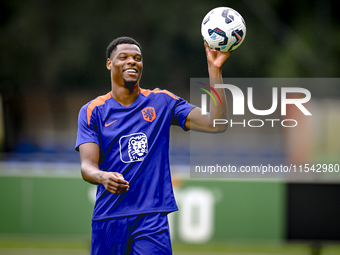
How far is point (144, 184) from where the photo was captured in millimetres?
3271

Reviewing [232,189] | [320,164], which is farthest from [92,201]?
[320,164]

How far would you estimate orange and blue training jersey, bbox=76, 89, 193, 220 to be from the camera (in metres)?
3.27

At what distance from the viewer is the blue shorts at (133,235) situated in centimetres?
321

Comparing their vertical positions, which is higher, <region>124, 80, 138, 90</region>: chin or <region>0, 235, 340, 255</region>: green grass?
<region>124, 80, 138, 90</region>: chin

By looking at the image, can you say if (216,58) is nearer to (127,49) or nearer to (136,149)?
(127,49)

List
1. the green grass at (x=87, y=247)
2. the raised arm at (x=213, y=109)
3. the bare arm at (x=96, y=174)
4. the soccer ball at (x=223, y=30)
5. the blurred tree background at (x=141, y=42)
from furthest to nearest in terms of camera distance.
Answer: the blurred tree background at (x=141, y=42) < the green grass at (x=87, y=247) < the soccer ball at (x=223, y=30) < the raised arm at (x=213, y=109) < the bare arm at (x=96, y=174)

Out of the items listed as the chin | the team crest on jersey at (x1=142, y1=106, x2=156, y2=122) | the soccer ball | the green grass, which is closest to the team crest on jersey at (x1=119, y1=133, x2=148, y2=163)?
the team crest on jersey at (x1=142, y1=106, x2=156, y2=122)

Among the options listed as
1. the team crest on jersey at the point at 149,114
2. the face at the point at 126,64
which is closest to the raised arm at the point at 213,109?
the team crest on jersey at the point at 149,114

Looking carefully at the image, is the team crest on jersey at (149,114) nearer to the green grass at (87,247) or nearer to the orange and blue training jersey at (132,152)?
the orange and blue training jersey at (132,152)

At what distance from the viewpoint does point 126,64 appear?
3.31 meters

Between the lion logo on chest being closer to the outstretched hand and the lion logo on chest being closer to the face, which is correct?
the face

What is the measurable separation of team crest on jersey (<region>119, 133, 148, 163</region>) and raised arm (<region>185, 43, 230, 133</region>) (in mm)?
346

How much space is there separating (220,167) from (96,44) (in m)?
10.7

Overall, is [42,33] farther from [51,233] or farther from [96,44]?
[51,233]
